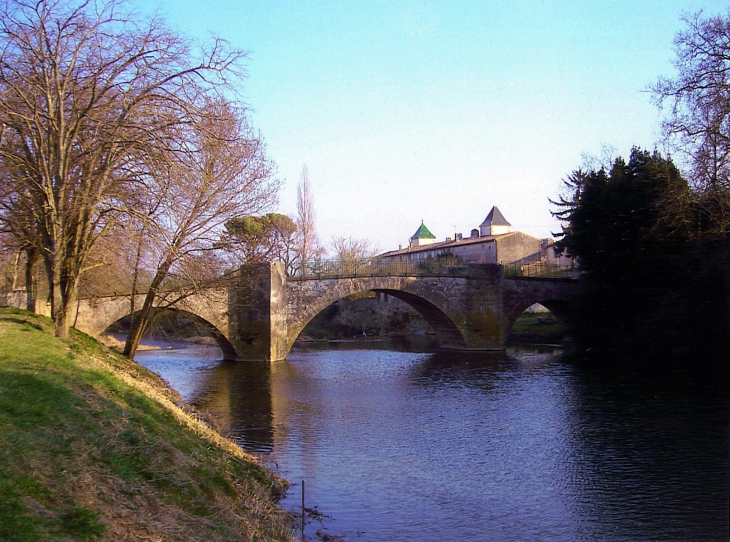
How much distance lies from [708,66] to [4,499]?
16.8 meters

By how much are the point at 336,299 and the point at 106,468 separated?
21764mm

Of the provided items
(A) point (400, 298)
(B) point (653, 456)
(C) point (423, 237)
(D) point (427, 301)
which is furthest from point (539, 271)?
(C) point (423, 237)

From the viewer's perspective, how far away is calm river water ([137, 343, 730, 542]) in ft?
26.2

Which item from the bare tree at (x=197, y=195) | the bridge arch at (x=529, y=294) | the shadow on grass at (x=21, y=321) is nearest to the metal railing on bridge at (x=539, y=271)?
the bridge arch at (x=529, y=294)

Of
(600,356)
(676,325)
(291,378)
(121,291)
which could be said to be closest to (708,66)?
(676,325)

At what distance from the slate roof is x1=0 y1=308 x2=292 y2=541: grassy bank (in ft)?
190

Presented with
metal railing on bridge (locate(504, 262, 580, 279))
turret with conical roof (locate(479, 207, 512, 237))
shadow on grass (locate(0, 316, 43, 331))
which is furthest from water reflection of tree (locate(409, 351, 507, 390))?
turret with conical roof (locate(479, 207, 512, 237))

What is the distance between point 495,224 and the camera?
211 feet

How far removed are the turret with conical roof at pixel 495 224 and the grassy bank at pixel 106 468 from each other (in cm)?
5769

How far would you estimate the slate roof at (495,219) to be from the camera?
64562 mm

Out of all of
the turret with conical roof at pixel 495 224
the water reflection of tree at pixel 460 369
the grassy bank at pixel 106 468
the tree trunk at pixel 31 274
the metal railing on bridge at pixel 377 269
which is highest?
the turret with conical roof at pixel 495 224

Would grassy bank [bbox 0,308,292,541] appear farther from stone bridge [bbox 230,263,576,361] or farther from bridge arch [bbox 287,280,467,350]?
bridge arch [bbox 287,280,467,350]

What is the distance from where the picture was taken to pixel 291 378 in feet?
67.6

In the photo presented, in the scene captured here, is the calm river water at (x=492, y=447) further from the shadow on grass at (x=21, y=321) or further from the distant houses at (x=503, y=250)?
the distant houses at (x=503, y=250)
